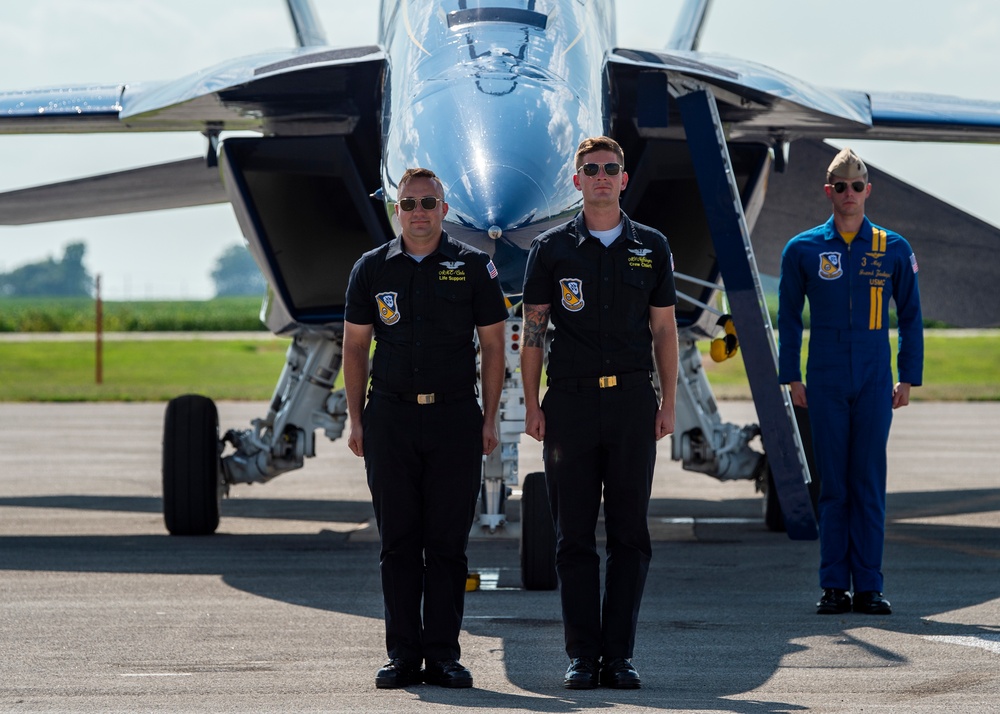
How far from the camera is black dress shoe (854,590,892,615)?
7082mm

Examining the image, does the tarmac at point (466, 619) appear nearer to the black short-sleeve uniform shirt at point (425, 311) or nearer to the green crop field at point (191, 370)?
the black short-sleeve uniform shirt at point (425, 311)

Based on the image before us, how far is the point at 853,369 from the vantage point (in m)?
7.09

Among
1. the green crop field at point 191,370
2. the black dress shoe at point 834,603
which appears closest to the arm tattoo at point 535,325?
the black dress shoe at point 834,603

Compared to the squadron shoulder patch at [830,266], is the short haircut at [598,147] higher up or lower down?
higher up

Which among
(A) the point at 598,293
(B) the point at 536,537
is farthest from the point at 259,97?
(A) the point at 598,293

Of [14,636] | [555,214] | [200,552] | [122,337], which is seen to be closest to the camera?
[14,636]

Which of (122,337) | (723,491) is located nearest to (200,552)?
(723,491)

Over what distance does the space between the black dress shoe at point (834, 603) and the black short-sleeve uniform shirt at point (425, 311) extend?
2.54m

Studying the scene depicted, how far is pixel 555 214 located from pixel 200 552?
13.1ft

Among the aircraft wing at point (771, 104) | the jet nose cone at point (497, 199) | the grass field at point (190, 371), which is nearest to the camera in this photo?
the jet nose cone at point (497, 199)

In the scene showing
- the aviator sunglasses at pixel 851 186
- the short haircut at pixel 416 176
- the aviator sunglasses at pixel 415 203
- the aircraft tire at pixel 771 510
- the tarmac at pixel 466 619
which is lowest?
the tarmac at pixel 466 619

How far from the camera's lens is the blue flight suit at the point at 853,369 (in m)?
7.10

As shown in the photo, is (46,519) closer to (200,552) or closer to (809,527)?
(200,552)

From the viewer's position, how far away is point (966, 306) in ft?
41.3
